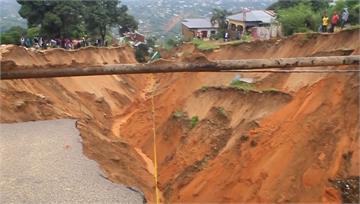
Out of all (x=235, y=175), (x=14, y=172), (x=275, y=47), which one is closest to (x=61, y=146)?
(x=14, y=172)

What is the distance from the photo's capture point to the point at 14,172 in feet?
27.9

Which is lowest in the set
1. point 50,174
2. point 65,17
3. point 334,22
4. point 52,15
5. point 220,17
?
point 220,17

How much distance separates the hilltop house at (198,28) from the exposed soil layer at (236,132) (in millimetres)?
27020

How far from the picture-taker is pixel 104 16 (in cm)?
3828

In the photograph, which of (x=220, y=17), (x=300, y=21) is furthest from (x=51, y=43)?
(x=220, y=17)

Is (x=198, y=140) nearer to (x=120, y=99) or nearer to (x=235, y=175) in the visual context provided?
(x=235, y=175)

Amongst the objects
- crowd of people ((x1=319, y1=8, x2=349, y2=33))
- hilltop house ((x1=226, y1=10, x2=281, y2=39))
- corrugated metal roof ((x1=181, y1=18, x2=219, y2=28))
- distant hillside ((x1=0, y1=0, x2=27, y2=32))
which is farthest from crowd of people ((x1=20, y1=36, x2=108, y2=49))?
corrugated metal roof ((x1=181, y1=18, x2=219, y2=28))

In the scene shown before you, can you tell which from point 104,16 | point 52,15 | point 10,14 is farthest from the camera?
point 10,14

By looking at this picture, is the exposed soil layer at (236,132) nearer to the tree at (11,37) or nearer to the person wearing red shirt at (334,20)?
the person wearing red shirt at (334,20)

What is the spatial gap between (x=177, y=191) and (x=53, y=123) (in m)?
4.37

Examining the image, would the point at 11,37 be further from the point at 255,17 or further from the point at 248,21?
the point at 255,17

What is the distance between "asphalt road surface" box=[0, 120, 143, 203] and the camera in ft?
24.7

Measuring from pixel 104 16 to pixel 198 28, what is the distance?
15800 millimetres

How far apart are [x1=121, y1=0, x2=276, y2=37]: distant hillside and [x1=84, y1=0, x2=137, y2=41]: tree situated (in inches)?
752
